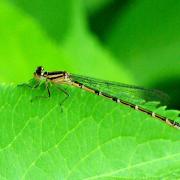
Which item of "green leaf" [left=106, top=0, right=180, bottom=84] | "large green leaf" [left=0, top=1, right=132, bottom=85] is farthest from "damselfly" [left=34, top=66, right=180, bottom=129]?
"green leaf" [left=106, top=0, right=180, bottom=84]

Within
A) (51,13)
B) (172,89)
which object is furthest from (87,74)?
(172,89)

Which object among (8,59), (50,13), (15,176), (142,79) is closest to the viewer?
(15,176)

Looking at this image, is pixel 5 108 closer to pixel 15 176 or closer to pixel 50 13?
pixel 15 176

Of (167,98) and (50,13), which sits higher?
(50,13)

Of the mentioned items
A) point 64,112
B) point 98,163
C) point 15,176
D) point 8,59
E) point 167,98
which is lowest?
point 15,176

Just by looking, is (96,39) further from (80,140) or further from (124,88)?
(80,140)

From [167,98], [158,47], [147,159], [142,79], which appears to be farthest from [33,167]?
[158,47]
